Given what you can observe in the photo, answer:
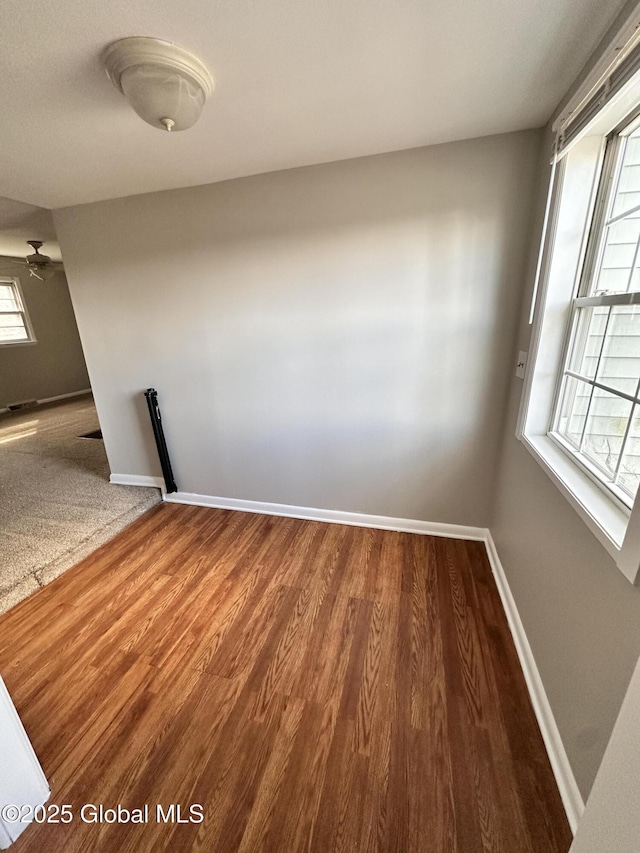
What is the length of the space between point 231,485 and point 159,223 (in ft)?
6.34

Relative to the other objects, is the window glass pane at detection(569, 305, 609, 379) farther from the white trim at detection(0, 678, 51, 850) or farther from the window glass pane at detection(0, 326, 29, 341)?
the window glass pane at detection(0, 326, 29, 341)

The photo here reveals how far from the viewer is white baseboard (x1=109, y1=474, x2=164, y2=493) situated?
290 centimetres

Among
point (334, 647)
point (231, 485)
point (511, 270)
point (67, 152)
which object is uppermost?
point (67, 152)

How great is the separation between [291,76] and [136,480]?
9.59ft

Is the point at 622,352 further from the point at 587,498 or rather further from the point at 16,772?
the point at 16,772

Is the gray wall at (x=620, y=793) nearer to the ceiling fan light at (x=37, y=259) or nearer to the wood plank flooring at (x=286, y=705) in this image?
the wood plank flooring at (x=286, y=705)

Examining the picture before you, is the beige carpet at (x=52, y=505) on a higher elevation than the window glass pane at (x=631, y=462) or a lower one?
lower

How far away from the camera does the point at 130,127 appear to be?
4.76 ft

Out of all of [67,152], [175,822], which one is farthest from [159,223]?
[175,822]

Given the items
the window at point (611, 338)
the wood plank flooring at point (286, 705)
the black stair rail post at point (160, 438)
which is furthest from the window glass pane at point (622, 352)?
the black stair rail post at point (160, 438)

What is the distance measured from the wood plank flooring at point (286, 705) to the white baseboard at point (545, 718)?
4 cm

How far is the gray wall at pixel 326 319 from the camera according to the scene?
5.89ft

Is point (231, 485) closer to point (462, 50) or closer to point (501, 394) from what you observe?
point (501, 394)

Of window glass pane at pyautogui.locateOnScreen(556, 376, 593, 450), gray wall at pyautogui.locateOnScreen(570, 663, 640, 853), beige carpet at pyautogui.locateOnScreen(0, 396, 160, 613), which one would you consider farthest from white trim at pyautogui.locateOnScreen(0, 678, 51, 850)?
window glass pane at pyautogui.locateOnScreen(556, 376, 593, 450)
